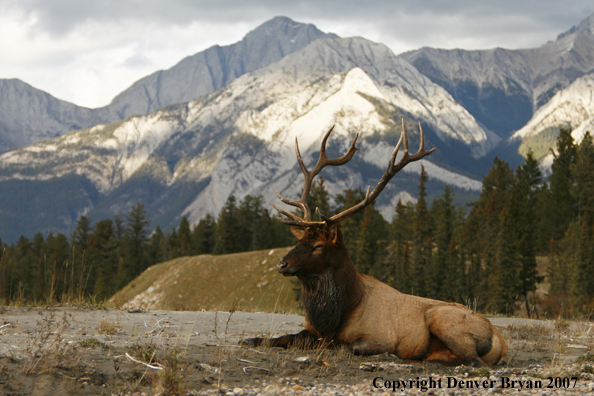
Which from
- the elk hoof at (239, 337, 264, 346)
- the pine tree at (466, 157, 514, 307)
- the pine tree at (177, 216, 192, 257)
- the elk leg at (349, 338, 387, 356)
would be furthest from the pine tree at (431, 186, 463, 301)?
the elk hoof at (239, 337, 264, 346)

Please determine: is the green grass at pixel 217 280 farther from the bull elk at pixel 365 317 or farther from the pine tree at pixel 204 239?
the bull elk at pixel 365 317

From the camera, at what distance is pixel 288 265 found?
860cm

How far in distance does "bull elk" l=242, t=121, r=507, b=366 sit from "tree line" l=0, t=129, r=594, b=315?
32.5 meters

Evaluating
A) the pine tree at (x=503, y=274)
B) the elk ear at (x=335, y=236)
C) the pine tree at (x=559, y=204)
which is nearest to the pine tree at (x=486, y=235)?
the pine tree at (x=503, y=274)

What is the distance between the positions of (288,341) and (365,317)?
1328mm

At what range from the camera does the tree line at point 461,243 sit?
5500cm

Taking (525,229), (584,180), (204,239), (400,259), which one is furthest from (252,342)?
(204,239)

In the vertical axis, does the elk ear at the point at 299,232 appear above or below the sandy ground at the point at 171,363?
above

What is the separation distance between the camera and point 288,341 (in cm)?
888

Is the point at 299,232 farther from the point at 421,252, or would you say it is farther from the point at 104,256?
the point at 104,256

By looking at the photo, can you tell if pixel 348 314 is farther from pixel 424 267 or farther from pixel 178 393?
pixel 424 267

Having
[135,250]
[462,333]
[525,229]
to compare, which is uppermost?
[525,229]

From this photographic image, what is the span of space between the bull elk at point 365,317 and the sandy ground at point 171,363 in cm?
31

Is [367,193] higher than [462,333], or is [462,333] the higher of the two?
[367,193]
